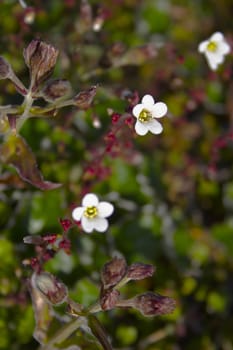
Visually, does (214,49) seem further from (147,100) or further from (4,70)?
(4,70)

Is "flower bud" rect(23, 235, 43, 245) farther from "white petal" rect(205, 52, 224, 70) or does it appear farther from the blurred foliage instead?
"white petal" rect(205, 52, 224, 70)

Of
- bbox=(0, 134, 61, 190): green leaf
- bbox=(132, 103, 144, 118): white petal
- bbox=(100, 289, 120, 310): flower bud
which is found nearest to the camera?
bbox=(100, 289, 120, 310): flower bud

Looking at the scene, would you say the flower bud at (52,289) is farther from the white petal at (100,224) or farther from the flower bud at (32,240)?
the white petal at (100,224)

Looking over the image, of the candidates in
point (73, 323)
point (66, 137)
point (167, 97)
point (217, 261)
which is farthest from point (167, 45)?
point (73, 323)

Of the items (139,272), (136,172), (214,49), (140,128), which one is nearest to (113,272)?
(139,272)

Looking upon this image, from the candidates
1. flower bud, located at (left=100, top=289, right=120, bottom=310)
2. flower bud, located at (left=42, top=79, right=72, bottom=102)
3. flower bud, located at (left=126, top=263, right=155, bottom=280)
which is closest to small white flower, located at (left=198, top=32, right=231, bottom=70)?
flower bud, located at (left=42, top=79, right=72, bottom=102)

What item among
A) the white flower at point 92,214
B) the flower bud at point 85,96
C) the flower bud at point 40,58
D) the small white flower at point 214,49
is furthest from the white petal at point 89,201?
the small white flower at point 214,49

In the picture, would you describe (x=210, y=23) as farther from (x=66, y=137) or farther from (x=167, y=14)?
(x=66, y=137)
